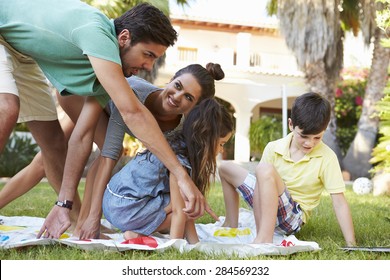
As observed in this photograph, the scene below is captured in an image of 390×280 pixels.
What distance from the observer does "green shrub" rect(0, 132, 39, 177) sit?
1168 centimetres

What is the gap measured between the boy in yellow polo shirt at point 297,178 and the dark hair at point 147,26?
33.4 inches

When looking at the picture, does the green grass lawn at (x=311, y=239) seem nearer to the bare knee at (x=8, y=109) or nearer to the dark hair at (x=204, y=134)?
the dark hair at (x=204, y=134)

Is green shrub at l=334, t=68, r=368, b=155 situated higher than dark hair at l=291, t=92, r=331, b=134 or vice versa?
dark hair at l=291, t=92, r=331, b=134

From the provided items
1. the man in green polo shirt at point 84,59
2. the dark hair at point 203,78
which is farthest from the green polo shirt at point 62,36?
the dark hair at point 203,78

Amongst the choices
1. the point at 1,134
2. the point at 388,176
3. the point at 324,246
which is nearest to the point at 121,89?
the point at 1,134

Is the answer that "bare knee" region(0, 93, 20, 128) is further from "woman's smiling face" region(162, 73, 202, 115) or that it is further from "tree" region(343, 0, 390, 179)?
"tree" region(343, 0, 390, 179)

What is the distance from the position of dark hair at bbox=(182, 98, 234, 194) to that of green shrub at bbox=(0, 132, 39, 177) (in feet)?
30.8

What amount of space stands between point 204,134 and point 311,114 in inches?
26.5

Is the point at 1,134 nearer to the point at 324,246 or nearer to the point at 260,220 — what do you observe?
the point at 260,220

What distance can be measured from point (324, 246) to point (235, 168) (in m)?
0.80

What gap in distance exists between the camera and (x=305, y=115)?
127 inches

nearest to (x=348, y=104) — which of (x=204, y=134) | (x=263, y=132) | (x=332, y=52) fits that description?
(x=263, y=132)

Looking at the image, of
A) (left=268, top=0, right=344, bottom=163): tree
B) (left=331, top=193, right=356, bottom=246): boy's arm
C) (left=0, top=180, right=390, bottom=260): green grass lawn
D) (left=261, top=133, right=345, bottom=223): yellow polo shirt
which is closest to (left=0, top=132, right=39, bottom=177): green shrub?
(left=268, top=0, right=344, bottom=163): tree

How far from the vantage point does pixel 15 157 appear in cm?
1177
